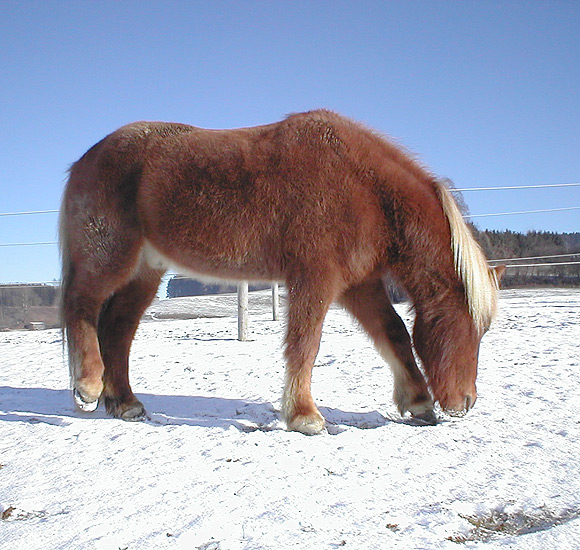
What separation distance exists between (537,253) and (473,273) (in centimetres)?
1229

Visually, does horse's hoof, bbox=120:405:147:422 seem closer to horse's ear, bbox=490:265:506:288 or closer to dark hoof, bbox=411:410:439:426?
dark hoof, bbox=411:410:439:426

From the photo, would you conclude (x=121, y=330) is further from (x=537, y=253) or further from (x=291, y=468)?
(x=537, y=253)

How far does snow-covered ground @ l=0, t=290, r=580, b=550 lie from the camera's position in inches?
73.7

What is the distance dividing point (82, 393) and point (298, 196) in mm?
1926

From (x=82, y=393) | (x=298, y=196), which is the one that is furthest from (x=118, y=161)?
(x=82, y=393)

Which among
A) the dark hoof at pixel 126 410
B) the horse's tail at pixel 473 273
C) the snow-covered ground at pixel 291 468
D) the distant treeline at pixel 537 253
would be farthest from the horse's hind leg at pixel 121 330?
the distant treeline at pixel 537 253

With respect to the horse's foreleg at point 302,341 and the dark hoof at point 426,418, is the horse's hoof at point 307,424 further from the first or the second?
the dark hoof at point 426,418

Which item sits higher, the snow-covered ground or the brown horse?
the brown horse

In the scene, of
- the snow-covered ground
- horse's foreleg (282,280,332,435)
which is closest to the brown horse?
horse's foreleg (282,280,332,435)

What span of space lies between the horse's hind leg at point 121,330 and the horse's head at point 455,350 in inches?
80.6

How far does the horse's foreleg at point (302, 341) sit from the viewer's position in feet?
10.6

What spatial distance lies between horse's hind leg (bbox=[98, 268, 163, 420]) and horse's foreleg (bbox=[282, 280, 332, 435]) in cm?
117

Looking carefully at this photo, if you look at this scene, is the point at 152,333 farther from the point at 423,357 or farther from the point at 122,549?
the point at 122,549

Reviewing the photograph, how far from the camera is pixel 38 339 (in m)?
7.93
